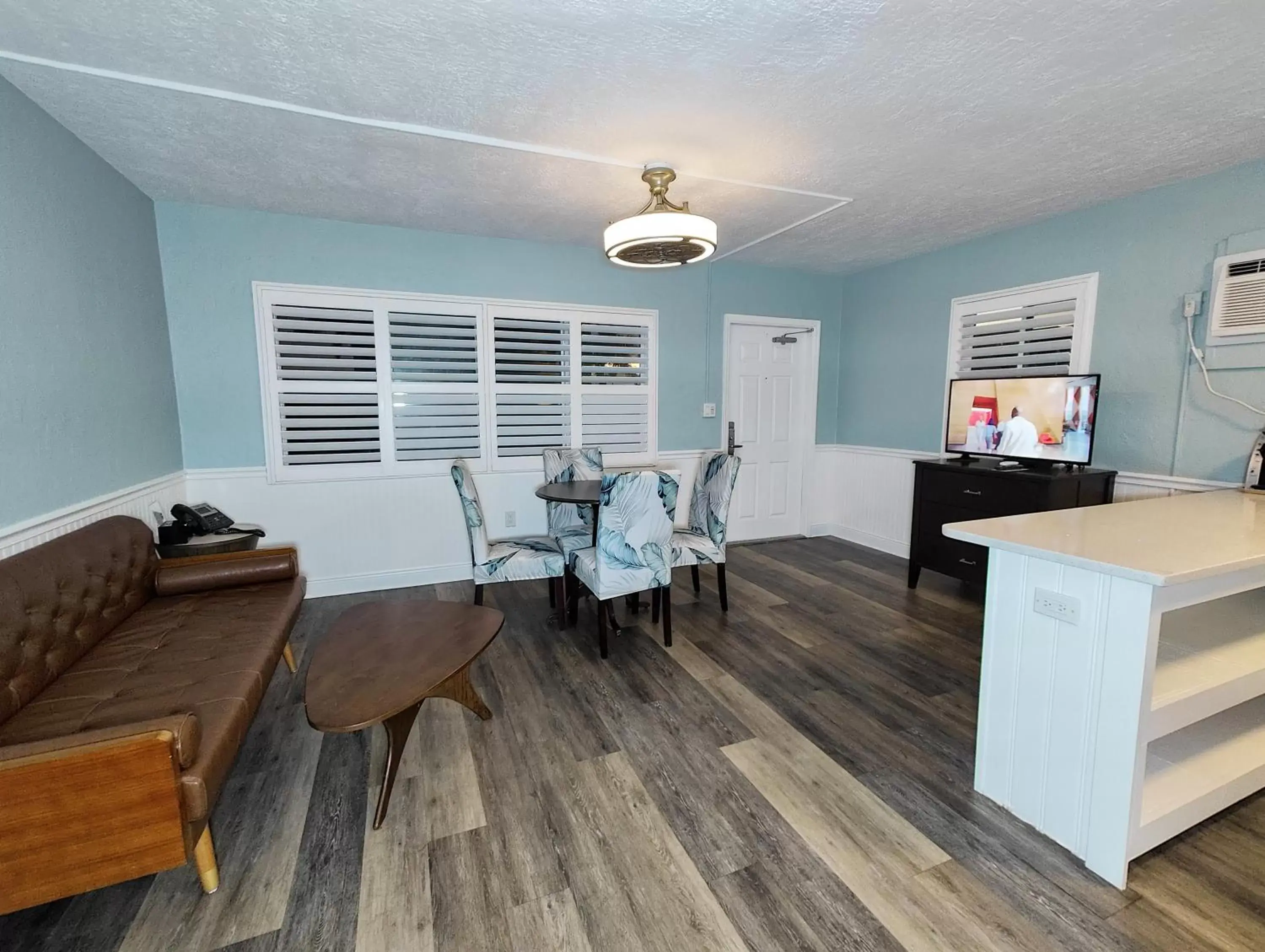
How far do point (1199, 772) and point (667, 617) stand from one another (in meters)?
1.95

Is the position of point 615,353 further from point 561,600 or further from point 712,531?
point 561,600

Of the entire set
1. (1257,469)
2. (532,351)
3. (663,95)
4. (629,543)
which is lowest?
(629,543)

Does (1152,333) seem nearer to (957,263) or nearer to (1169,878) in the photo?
(957,263)

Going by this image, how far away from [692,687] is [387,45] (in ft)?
8.72

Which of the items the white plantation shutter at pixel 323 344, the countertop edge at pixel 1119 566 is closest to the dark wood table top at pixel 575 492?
the white plantation shutter at pixel 323 344

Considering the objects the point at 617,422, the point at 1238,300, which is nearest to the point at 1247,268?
the point at 1238,300

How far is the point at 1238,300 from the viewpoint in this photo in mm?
2600

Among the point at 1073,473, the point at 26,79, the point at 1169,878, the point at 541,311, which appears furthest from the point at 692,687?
the point at 26,79

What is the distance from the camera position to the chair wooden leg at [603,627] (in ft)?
8.77

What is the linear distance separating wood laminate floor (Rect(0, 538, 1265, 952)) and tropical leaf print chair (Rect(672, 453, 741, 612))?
31.1 inches

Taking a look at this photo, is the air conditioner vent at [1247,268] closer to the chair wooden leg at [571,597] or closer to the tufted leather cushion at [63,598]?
the chair wooden leg at [571,597]

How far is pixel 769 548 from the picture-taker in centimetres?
472

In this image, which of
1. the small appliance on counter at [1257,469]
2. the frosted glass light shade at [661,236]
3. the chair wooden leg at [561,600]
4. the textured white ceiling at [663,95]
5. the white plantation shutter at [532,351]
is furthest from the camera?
the white plantation shutter at [532,351]

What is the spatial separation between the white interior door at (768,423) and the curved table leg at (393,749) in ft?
11.3
